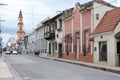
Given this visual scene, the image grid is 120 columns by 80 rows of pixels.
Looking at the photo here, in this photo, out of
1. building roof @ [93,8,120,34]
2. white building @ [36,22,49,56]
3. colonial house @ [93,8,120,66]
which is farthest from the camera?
white building @ [36,22,49,56]

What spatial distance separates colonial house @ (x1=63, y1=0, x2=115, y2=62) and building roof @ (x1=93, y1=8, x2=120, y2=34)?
1047 mm

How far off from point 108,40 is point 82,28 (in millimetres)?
10461

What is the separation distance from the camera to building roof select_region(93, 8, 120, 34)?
3320 cm

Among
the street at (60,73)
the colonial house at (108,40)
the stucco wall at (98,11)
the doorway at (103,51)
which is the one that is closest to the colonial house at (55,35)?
the stucco wall at (98,11)

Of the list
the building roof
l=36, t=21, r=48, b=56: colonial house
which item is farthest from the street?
l=36, t=21, r=48, b=56: colonial house

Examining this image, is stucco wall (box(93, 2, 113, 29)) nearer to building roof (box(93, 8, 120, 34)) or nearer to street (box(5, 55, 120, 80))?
building roof (box(93, 8, 120, 34))

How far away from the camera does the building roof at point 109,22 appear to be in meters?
33.2

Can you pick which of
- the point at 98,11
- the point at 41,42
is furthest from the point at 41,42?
the point at 98,11

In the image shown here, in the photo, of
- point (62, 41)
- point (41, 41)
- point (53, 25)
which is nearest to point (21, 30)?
point (41, 41)

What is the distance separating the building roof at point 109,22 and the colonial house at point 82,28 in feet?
3.43

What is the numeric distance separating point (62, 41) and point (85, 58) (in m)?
14.7

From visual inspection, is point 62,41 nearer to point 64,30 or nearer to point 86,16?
point 64,30

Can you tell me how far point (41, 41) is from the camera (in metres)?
83.7

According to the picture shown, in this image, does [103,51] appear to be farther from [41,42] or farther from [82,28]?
[41,42]
